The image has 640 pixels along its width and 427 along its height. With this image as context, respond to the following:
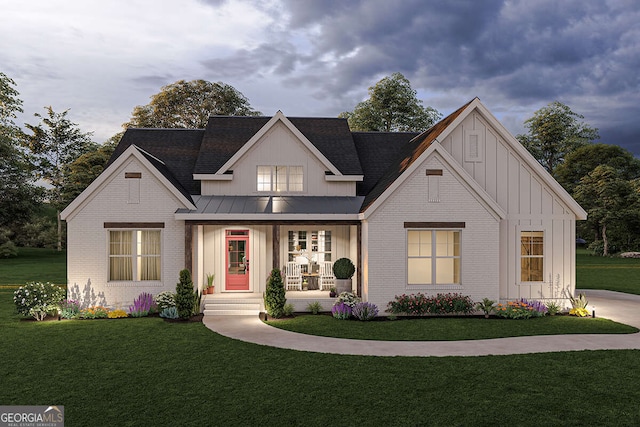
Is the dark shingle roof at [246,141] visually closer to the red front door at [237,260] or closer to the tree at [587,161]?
the red front door at [237,260]

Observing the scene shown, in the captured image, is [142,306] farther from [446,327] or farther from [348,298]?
[446,327]

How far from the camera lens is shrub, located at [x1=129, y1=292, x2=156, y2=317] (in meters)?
15.2

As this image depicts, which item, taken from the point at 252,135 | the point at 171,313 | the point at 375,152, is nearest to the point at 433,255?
the point at 375,152

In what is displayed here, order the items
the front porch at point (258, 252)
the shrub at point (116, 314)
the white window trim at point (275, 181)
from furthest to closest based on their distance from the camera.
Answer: the white window trim at point (275, 181) < the front porch at point (258, 252) < the shrub at point (116, 314)

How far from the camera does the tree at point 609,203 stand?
147 feet

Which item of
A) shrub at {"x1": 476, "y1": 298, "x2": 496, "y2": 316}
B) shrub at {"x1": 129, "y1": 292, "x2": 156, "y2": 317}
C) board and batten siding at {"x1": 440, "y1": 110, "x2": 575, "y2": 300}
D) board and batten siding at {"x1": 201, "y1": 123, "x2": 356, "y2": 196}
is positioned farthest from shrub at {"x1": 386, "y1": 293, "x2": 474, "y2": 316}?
shrub at {"x1": 129, "y1": 292, "x2": 156, "y2": 317}

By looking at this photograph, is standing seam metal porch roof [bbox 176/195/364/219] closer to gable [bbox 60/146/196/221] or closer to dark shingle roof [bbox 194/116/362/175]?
gable [bbox 60/146/196/221]

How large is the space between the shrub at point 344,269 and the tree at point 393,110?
29.3 metres

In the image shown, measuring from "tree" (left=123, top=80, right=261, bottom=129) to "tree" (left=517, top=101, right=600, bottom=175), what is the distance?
44.4 m

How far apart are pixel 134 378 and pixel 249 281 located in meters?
9.59

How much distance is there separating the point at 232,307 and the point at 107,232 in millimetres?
5589

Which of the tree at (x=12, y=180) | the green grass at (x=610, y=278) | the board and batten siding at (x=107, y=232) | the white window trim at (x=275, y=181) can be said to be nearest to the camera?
the board and batten siding at (x=107, y=232)

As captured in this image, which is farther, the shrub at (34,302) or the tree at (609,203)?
the tree at (609,203)

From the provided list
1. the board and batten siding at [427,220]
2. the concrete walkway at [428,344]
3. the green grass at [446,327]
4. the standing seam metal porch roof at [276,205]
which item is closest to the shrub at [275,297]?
the green grass at [446,327]
